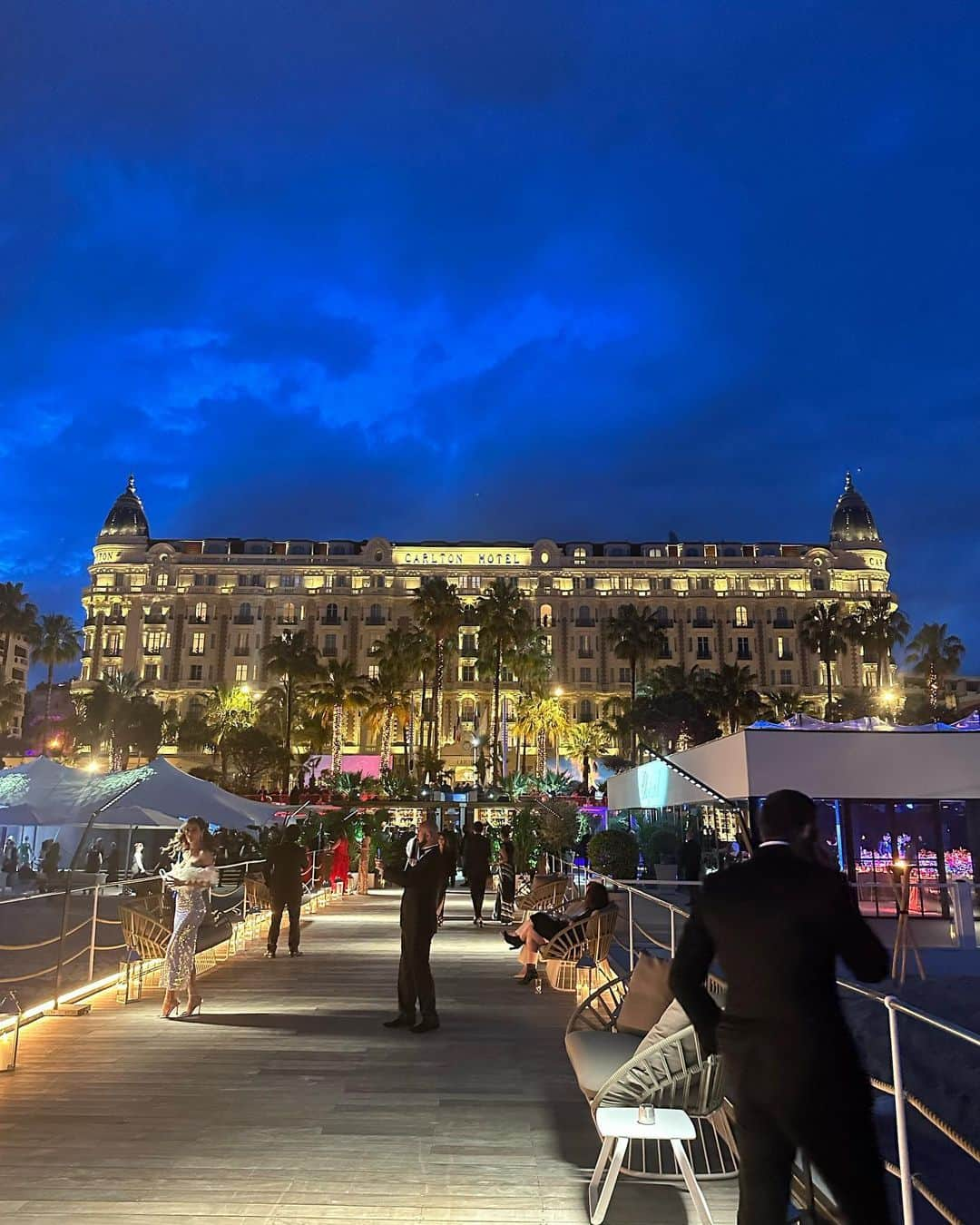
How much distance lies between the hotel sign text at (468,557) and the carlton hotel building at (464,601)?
0.15 metres

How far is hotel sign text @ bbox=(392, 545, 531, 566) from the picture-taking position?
92.4 meters

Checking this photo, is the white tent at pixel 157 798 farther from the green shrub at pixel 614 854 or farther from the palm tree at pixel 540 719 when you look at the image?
the palm tree at pixel 540 719

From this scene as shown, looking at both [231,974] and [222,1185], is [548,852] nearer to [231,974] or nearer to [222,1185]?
[231,974]

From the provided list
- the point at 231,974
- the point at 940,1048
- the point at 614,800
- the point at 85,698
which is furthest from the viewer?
the point at 85,698

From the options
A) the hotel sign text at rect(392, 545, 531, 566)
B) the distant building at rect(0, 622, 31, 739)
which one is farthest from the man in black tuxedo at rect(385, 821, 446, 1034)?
the distant building at rect(0, 622, 31, 739)

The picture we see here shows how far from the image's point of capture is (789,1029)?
2697mm

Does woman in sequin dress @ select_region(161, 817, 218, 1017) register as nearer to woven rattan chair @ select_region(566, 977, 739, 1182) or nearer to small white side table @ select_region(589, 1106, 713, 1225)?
woven rattan chair @ select_region(566, 977, 739, 1182)

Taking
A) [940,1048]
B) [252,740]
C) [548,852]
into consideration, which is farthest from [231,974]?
[252,740]

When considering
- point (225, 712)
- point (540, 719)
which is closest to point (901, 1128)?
point (540, 719)

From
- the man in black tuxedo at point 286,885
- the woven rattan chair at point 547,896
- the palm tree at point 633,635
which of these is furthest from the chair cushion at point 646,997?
the palm tree at point 633,635

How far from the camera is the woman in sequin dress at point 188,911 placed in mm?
8289

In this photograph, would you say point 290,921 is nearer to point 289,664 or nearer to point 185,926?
point 185,926

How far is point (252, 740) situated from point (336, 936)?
169 ft

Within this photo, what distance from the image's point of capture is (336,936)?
14.5 metres
